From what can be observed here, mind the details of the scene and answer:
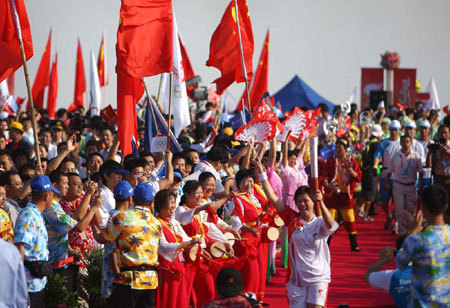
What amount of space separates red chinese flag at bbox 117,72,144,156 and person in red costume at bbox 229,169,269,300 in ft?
5.05

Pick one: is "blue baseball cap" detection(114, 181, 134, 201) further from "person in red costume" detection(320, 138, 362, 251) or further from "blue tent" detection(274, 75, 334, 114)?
"blue tent" detection(274, 75, 334, 114)

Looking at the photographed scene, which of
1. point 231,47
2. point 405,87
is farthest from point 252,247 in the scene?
point 405,87

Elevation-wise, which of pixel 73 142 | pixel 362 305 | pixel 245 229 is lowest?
pixel 362 305

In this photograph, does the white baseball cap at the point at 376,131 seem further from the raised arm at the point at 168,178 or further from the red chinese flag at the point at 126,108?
the raised arm at the point at 168,178

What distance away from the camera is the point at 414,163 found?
42.4 feet

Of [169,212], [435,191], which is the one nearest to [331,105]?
[169,212]

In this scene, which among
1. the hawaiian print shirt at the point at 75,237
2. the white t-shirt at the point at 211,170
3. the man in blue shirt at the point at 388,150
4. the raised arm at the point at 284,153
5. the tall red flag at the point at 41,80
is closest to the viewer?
the hawaiian print shirt at the point at 75,237

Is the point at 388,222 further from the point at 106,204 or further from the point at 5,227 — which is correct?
the point at 5,227

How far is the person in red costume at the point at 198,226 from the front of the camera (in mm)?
7727

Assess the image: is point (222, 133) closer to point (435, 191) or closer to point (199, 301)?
point (199, 301)

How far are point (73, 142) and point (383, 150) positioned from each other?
22.2ft

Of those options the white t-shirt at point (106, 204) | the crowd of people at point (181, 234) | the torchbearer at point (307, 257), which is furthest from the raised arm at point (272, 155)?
the torchbearer at point (307, 257)

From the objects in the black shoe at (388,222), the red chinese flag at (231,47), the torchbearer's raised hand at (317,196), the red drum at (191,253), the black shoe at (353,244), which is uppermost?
the red chinese flag at (231,47)

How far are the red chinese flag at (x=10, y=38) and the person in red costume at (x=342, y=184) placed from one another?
5495mm
